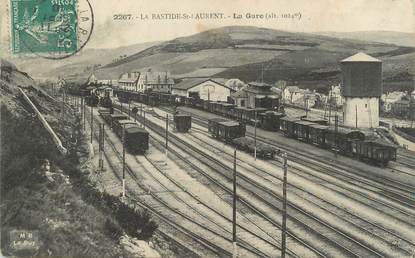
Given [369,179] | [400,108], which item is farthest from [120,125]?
[400,108]

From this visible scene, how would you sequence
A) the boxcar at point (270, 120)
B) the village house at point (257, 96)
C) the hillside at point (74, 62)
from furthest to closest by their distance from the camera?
1. the village house at point (257, 96)
2. the boxcar at point (270, 120)
3. the hillside at point (74, 62)

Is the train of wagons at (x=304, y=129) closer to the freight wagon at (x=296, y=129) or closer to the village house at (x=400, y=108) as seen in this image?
the freight wagon at (x=296, y=129)

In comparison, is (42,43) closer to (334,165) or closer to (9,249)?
(9,249)

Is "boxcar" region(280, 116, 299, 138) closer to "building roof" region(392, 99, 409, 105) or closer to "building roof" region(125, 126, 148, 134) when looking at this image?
"building roof" region(125, 126, 148, 134)

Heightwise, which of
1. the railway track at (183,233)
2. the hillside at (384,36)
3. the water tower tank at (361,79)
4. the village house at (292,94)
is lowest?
the railway track at (183,233)

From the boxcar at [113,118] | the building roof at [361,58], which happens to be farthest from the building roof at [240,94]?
the building roof at [361,58]

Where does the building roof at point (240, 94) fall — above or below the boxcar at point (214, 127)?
above

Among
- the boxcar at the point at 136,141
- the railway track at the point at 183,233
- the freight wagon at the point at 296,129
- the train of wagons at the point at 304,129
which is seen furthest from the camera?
the freight wagon at the point at 296,129
